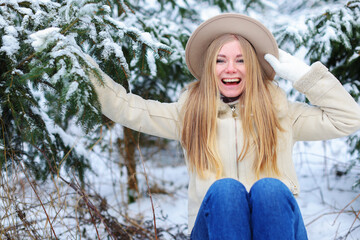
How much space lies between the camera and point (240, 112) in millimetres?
1839

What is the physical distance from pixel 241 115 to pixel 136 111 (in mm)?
529

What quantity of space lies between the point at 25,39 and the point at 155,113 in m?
0.71

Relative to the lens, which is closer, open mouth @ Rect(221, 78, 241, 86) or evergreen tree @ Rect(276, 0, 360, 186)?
open mouth @ Rect(221, 78, 241, 86)

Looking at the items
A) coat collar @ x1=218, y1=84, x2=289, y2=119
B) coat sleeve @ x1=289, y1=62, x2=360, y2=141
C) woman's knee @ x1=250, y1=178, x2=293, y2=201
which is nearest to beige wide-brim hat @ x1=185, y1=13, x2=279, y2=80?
coat collar @ x1=218, y1=84, x2=289, y2=119

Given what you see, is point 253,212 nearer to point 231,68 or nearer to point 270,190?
point 270,190

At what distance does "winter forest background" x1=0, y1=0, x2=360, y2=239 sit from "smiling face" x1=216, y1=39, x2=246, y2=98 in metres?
0.28

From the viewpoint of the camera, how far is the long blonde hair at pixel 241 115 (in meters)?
1.78

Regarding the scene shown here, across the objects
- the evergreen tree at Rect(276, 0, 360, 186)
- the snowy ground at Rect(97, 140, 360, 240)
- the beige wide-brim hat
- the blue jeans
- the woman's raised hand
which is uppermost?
the evergreen tree at Rect(276, 0, 360, 186)

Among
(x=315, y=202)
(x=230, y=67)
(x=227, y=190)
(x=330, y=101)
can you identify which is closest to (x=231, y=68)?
(x=230, y=67)

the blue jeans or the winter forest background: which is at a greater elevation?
the winter forest background

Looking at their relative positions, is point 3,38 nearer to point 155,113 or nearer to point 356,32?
point 155,113

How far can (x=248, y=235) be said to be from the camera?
146 cm

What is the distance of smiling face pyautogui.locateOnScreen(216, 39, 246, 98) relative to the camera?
1.84 m

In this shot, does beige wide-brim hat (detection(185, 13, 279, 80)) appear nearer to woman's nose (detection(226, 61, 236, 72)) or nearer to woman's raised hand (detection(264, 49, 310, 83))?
woman's raised hand (detection(264, 49, 310, 83))
